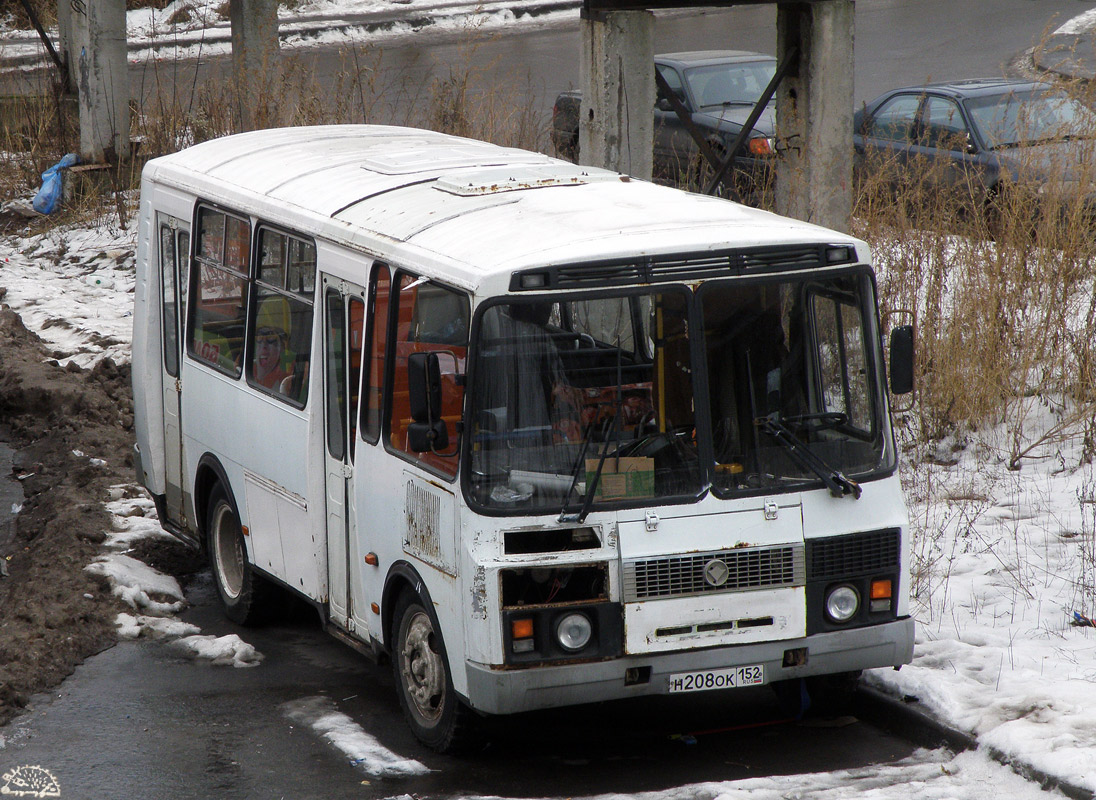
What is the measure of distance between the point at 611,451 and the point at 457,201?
1640 mm

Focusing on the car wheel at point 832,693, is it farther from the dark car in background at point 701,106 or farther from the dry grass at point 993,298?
the dark car in background at point 701,106

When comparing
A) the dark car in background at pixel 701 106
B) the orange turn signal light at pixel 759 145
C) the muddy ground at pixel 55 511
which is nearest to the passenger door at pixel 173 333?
the muddy ground at pixel 55 511

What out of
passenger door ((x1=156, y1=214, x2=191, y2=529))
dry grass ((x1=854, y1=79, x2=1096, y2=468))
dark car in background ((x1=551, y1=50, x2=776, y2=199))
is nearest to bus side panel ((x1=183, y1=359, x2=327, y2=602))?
passenger door ((x1=156, y1=214, x2=191, y2=529))

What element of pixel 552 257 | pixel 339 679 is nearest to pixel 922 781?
pixel 552 257

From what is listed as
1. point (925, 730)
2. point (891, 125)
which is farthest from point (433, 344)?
point (891, 125)

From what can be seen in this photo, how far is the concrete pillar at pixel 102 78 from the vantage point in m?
18.6

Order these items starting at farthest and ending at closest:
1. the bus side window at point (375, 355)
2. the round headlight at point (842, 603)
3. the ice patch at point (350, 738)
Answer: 1. the bus side window at point (375, 355)
2. the ice patch at point (350, 738)
3. the round headlight at point (842, 603)

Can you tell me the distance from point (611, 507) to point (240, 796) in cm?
196

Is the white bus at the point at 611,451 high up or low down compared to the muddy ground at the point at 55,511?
up

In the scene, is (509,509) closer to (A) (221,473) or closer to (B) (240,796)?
(B) (240,796)

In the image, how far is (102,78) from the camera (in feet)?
61.7

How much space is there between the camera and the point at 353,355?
672cm

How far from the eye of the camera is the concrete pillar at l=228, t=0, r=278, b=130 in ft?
55.3

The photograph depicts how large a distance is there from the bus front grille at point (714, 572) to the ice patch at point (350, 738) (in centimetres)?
131
